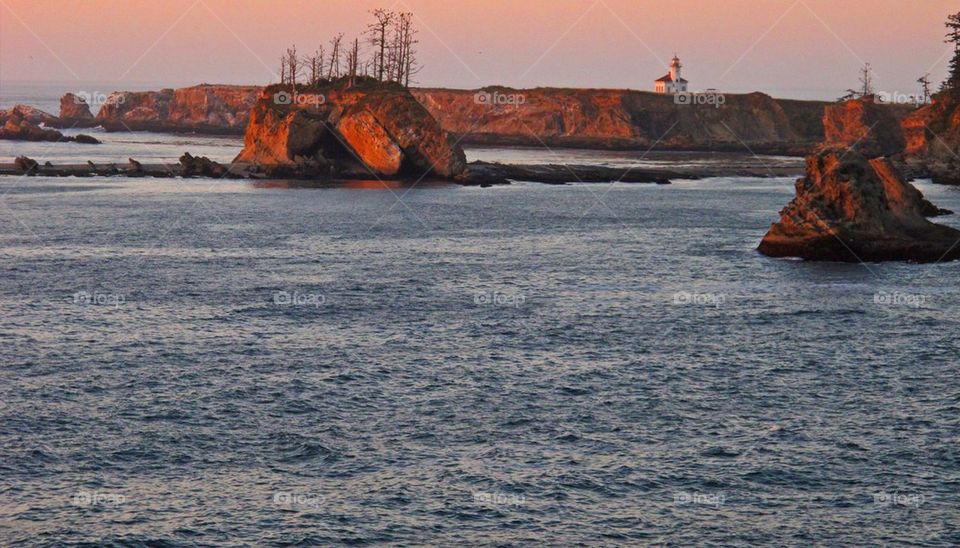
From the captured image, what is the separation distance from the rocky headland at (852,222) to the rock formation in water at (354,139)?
55148 mm

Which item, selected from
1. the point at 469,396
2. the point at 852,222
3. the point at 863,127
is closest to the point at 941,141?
Answer: the point at 863,127

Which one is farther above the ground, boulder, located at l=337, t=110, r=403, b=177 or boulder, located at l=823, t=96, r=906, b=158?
boulder, located at l=823, t=96, r=906, b=158

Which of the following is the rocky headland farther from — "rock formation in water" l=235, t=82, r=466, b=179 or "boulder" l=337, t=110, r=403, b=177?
"boulder" l=337, t=110, r=403, b=177

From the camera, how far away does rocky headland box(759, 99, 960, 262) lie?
208 feet

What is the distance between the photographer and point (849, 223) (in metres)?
→ 63.5

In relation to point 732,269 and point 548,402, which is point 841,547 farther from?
point 732,269

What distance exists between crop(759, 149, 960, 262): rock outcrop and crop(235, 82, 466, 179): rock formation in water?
56352 mm

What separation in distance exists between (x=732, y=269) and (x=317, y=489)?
38.7 metres

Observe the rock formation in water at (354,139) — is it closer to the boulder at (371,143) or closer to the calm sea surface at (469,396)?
the boulder at (371,143)

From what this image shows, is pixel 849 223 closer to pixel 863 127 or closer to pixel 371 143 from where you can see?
pixel 371 143

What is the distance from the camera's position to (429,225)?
8231 cm

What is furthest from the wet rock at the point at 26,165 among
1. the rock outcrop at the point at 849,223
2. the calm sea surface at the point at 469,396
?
the rock outcrop at the point at 849,223

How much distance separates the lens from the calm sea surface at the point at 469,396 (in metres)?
26.1

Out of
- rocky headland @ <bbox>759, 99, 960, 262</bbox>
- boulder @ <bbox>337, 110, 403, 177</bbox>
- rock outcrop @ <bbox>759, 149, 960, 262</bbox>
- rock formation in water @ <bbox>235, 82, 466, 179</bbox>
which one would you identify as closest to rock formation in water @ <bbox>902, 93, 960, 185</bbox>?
rock formation in water @ <bbox>235, 82, 466, 179</bbox>
